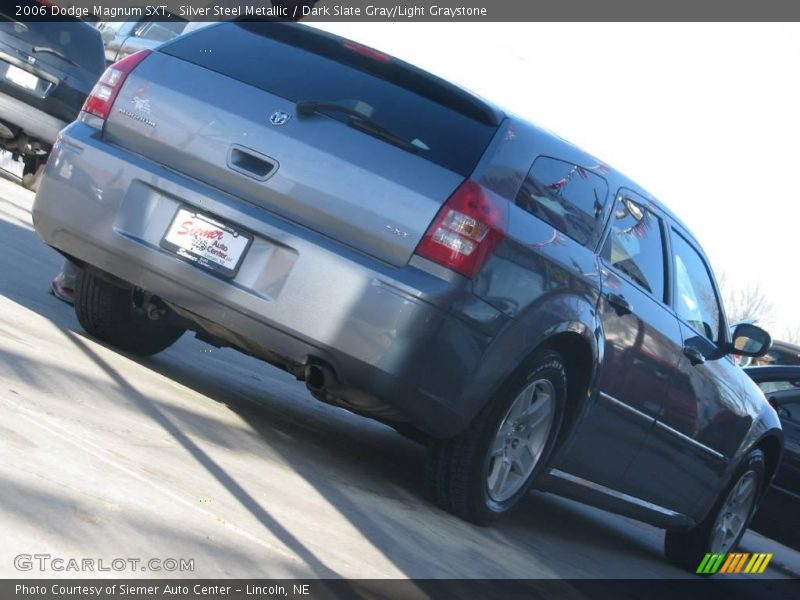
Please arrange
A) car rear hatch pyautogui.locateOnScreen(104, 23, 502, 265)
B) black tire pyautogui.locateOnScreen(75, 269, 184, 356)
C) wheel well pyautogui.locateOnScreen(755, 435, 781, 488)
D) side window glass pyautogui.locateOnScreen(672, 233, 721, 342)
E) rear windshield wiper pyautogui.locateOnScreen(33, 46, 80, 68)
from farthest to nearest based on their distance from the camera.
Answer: rear windshield wiper pyautogui.locateOnScreen(33, 46, 80, 68)
wheel well pyautogui.locateOnScreen(755, 435, 781, 488)
side window glass pyautogui.locateOnScreen(672, 233, 721, 342)
black tire pyautogui.locateOnScreen(75, 269, 184, 356)
car rear hatch pyautogui.locateOnScreen(104, 23, 502, 265)

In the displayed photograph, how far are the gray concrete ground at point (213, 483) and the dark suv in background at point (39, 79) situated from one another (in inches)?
221

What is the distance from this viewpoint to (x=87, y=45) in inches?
551

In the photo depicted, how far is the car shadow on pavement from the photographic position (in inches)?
196

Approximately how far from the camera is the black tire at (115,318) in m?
6.53

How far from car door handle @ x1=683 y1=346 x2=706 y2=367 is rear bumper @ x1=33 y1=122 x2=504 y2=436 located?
5.90 ft

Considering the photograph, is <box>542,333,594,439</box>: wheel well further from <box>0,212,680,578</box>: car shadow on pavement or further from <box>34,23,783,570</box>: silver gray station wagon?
<box>0,212,680,578</box>: car shadow on pavement

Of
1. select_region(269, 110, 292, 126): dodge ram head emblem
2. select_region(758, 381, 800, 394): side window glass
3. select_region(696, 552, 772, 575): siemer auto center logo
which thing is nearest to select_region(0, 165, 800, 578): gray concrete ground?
select_region(696, 552, 772, 575): siemer auto center logo

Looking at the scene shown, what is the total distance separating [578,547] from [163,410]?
234cm

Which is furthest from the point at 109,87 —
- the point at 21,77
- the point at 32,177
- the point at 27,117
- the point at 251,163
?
the point at 32,177

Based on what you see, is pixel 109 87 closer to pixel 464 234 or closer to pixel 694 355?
pixel 464 234

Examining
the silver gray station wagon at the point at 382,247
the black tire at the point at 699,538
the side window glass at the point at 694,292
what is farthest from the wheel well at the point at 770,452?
the silver gray station wagon at the point at 382,247

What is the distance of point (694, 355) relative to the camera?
22.9 feet

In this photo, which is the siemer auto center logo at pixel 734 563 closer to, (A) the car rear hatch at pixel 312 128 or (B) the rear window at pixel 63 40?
(A) the car rear hatch at pixel 312 128

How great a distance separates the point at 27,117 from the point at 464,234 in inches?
354
